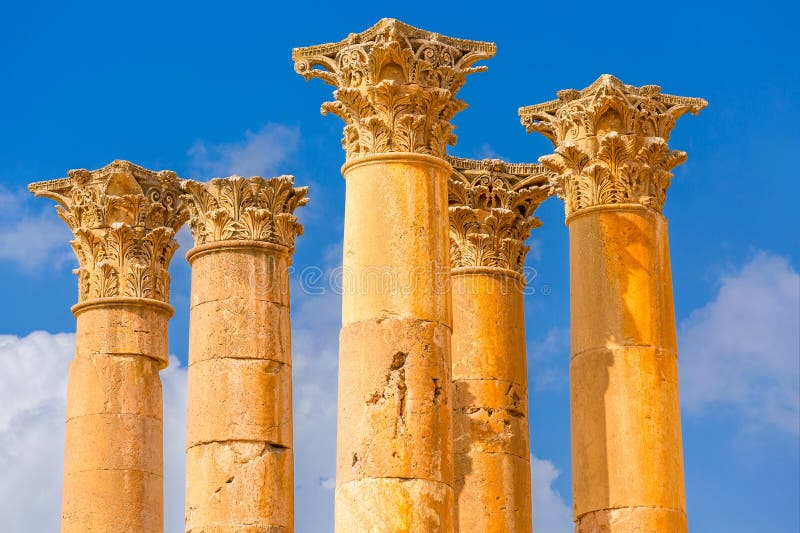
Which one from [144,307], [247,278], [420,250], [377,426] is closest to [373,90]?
[420,250]

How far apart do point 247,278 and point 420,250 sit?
390 inches

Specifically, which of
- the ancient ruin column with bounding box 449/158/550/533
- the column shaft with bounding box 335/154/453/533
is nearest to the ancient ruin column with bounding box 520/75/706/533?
the column shaft with bounding box 335/154/453/533

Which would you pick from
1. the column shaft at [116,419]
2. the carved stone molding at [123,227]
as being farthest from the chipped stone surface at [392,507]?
the carved stone molding at [123,227]

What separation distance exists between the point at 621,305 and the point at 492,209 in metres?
7.78

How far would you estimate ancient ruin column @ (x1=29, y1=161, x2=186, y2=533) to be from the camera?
139ft

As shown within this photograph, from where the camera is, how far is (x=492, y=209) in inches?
1665

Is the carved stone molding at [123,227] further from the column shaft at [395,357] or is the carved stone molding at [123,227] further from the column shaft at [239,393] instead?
the column shaft at [395,357]

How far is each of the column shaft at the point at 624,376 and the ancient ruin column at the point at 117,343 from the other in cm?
1192

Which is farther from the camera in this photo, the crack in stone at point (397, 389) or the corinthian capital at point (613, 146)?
the corinthian capital at point (613, 146)

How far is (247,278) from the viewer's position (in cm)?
4134

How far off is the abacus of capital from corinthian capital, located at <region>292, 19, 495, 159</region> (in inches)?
1.6

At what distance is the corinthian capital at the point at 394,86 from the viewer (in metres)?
33.2

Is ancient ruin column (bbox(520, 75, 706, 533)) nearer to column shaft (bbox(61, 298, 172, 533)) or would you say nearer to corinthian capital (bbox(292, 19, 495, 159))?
corinthian capital (bbox(292, 19, 495, 159))

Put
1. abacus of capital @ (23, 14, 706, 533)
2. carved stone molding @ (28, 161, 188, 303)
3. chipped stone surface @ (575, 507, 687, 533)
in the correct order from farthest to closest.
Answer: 1. carved stone molding @ (28, 161, 188, 303)
2. chipped stone surface @ (575, 507, 687, 533)
3. abacus of capital @ (23, 14, 706, 533)
